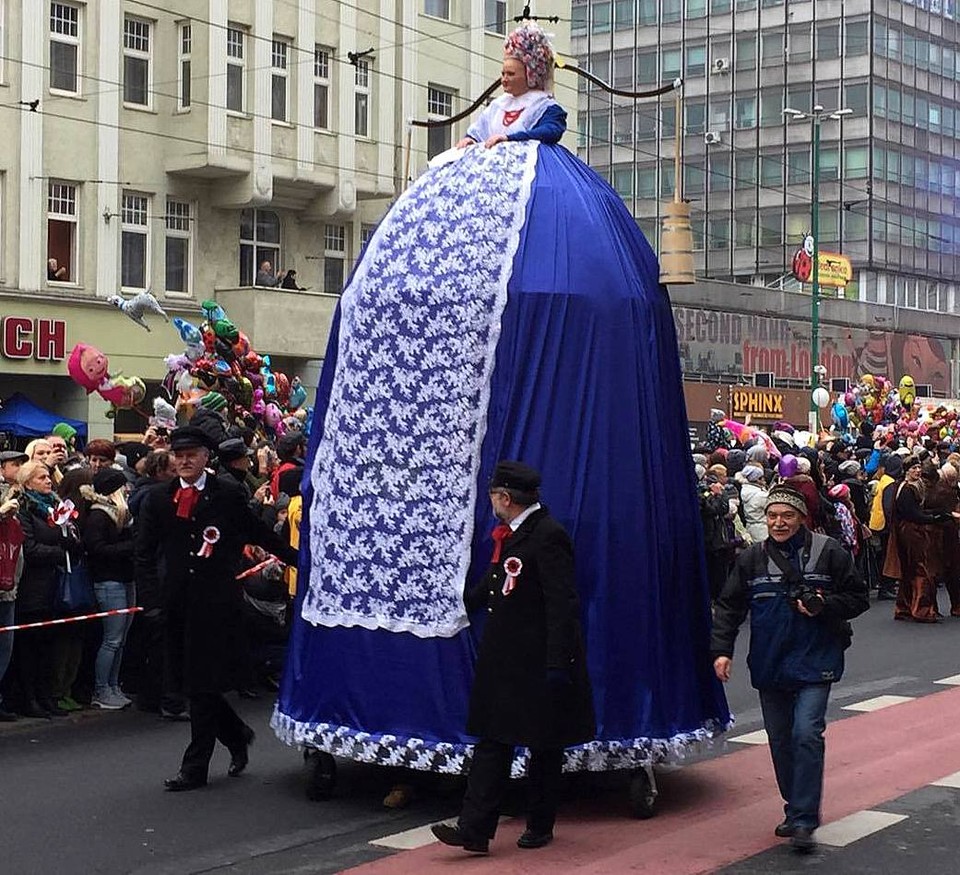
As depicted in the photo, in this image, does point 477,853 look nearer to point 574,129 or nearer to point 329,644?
point 329,644

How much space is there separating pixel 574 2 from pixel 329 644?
64.5 m

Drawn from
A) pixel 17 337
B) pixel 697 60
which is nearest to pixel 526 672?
pixel 17 337

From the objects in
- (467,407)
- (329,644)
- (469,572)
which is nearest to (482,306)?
(467,407)

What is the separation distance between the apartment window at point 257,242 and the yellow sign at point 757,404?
1497 centimetres

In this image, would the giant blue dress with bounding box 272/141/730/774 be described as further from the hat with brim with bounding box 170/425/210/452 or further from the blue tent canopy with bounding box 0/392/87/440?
the blue tent canopy with bounding box 0/392/87/440

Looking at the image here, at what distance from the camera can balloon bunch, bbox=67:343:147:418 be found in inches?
579

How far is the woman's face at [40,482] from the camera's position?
35.6 feet

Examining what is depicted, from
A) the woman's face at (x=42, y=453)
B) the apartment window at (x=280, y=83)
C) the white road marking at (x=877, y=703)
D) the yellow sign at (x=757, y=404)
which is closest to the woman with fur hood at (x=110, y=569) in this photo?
the woman's face at (x=42, y=453)

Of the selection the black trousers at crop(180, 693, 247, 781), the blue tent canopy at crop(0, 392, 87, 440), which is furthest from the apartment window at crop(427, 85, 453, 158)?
the black trousers at crop(180, 693, 247, 781)

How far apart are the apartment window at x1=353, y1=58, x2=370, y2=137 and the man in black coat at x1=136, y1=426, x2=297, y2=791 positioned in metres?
24.9

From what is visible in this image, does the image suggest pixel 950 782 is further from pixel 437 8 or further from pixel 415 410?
pixel 437 8

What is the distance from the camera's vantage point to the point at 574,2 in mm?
69938

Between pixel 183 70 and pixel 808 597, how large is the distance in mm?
24559

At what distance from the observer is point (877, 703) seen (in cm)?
1159
